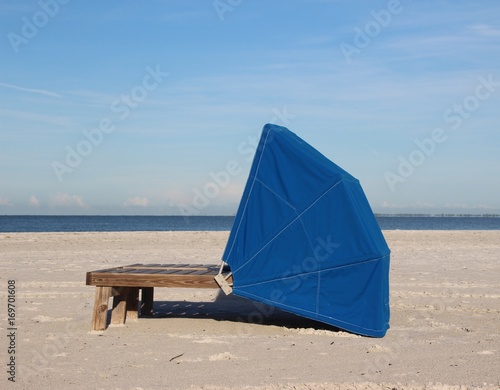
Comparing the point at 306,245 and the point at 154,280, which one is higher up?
the point at 306,245

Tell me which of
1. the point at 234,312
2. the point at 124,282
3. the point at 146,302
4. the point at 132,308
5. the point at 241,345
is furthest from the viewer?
the point at 234,312

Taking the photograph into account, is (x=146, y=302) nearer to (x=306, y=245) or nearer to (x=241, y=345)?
(x=241, y=345)

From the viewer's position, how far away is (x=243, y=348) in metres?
7.79

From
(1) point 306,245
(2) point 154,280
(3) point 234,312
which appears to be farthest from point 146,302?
(1) point 306,245

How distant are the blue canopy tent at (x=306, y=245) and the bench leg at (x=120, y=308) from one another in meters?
1.61

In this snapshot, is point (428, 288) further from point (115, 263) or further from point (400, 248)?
point (400, 248)

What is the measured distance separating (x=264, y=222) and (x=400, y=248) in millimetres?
17082

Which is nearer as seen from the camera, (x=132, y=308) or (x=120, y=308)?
(x=120, y=308)

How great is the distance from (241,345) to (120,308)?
2.18m

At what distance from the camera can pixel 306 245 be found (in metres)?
8.70

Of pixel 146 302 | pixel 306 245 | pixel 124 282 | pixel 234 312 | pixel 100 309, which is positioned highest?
pixel 306 245

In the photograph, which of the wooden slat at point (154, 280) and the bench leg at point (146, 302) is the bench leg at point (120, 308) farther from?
the bench leg at point (146, 302)

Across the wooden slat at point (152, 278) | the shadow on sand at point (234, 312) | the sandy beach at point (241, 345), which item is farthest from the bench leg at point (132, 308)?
the wooden slat at point (152, 278)

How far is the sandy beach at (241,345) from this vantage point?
638 cm
